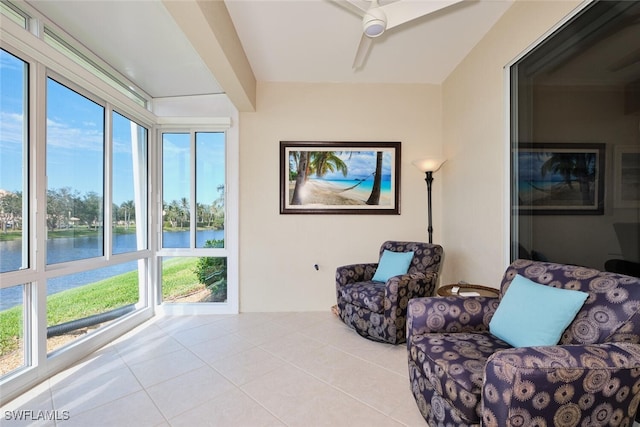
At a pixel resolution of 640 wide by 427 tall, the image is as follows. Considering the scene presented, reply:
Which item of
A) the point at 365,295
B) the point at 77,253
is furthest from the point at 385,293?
the point at 77,253

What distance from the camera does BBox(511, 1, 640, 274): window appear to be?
55.6 inches

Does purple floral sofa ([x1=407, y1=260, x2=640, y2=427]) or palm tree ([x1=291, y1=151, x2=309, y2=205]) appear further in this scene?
palm tree ([x1=291, y1=151, x2=309, y2=205])

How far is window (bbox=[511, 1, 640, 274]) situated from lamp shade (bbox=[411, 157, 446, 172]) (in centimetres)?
85

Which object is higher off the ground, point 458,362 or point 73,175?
point 73,175

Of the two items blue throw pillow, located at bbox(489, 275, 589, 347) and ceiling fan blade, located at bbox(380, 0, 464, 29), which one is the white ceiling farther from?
blue throw pillow, located at bbox(489, 275, 589, 347)

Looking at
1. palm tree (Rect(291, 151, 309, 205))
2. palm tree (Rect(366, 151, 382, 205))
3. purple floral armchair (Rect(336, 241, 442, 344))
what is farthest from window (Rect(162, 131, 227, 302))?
palm tree (Rect(366, 151, 382, 205))

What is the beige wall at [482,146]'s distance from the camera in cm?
205

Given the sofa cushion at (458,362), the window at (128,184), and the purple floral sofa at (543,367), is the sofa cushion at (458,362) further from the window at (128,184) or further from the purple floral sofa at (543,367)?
the window at (128,184)

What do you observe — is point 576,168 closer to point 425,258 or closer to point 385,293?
point 425,258

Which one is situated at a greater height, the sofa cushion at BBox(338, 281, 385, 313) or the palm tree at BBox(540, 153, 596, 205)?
the palm tree at BBox(540, 153, 596, 205)

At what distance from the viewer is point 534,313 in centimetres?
138

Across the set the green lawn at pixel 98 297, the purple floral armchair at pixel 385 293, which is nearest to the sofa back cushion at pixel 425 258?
the purple floral armchair at pixel 385 293

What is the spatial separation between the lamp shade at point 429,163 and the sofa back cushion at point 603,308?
1.74 meters
